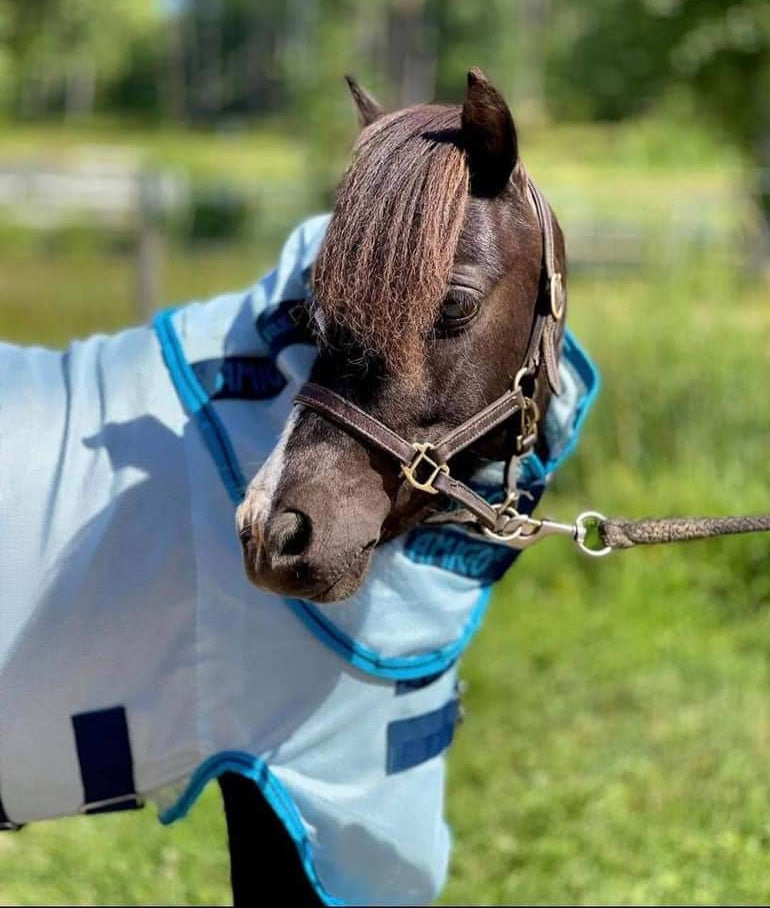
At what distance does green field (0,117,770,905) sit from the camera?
303cm

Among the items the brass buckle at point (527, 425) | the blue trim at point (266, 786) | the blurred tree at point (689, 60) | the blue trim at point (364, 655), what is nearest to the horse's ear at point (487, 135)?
the brass buckle at point (527, 425)

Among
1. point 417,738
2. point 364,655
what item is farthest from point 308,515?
point 417,738

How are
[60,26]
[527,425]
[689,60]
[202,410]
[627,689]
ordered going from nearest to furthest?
1. [527,425]
2. [202,410]
3. [627,689]
4. [689,60]
5. [60,26]

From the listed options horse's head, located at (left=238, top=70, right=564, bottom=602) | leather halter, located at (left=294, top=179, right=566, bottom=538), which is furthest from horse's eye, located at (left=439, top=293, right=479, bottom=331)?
leather halter, located at (left=294, top=179, right=566, bottom=538)

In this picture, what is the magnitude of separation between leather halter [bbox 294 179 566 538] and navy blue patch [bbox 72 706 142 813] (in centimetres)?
70

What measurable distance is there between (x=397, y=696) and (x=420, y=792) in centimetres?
22

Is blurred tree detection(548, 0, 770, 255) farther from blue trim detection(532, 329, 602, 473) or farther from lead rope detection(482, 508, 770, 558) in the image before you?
lead rope detection(482, 508, 770, 558)

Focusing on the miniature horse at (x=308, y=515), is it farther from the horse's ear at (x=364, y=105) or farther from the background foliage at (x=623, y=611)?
the background foliage at (x=623, y=611)

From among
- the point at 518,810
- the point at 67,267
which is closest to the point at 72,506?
the point at 518,810

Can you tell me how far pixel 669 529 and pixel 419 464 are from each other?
21.6 inches

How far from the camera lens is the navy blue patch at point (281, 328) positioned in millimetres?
2014

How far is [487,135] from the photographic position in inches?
67.6

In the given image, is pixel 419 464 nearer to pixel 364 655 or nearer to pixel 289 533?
pixel 289 533

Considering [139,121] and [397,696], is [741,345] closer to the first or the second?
[397,696]
